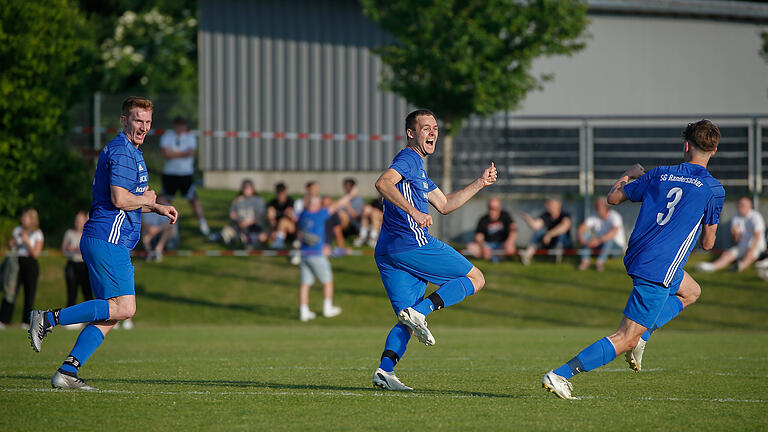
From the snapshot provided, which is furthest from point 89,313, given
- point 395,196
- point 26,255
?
point 26,255

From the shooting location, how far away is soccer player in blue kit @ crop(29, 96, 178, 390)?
7707 millimetres

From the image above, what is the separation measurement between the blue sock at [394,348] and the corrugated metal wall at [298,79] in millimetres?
22683

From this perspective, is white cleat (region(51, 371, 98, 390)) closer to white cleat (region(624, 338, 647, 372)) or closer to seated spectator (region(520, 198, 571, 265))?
white cleat (region(624, 338, 647, 372))

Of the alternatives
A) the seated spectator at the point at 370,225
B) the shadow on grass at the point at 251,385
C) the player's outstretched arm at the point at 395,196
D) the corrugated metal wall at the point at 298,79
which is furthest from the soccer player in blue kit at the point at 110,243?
the corrugated metal wall at the point at 298,79

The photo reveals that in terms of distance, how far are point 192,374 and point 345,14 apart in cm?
2299

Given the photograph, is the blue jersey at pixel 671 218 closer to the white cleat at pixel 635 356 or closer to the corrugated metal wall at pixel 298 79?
the white cleat at pixel 635 356

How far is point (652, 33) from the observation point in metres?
29.9

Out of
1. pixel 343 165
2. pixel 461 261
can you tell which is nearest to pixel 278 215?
pixel 343 165

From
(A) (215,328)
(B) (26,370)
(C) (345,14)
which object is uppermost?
(C) (345,14)

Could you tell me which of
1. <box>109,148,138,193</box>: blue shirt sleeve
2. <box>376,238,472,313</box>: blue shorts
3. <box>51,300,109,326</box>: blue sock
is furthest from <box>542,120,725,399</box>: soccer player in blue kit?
<box>109,148,138,193</box>: blue shirt sleeve

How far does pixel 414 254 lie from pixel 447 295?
17.4 inches

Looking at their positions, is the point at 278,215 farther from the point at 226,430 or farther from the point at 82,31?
the point at 226,430

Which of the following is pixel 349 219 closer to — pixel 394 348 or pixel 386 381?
pixel 394 348

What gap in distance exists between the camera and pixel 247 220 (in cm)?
2184
